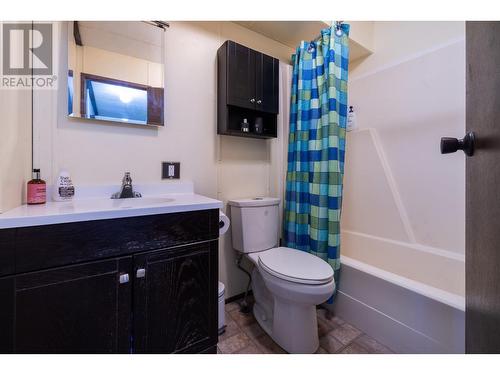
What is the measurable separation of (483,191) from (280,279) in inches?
33.9

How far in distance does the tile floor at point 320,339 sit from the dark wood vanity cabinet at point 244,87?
1.25 meters

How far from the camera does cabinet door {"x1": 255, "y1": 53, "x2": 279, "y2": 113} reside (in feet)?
4.98

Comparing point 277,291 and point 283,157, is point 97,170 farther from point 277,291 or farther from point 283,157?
point 283,157

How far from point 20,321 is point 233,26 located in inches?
75.1

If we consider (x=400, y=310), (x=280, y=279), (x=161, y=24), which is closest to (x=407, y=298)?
(x=400, y=310)

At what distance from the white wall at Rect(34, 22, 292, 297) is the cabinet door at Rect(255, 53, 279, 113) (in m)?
0.23

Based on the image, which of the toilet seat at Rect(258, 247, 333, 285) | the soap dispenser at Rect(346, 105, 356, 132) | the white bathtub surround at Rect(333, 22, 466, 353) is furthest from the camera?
the soap dispenser at Rect(346, 105, 356, 132)

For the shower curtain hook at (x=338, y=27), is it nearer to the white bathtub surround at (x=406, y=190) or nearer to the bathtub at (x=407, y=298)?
the white bathtub surround at (x=406, y=190)

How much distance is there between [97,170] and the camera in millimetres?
1154

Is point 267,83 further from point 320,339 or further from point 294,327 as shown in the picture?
point 320,339

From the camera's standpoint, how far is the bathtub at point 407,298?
101cm

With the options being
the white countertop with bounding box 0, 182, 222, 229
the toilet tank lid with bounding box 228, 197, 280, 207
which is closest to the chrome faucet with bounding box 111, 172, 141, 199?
the white countertop with bounding box 0, 182, 222, 229

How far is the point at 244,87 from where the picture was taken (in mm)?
1464

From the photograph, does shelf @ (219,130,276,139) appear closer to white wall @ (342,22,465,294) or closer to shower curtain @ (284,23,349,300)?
shower curtain @ (284,23,349,300)
